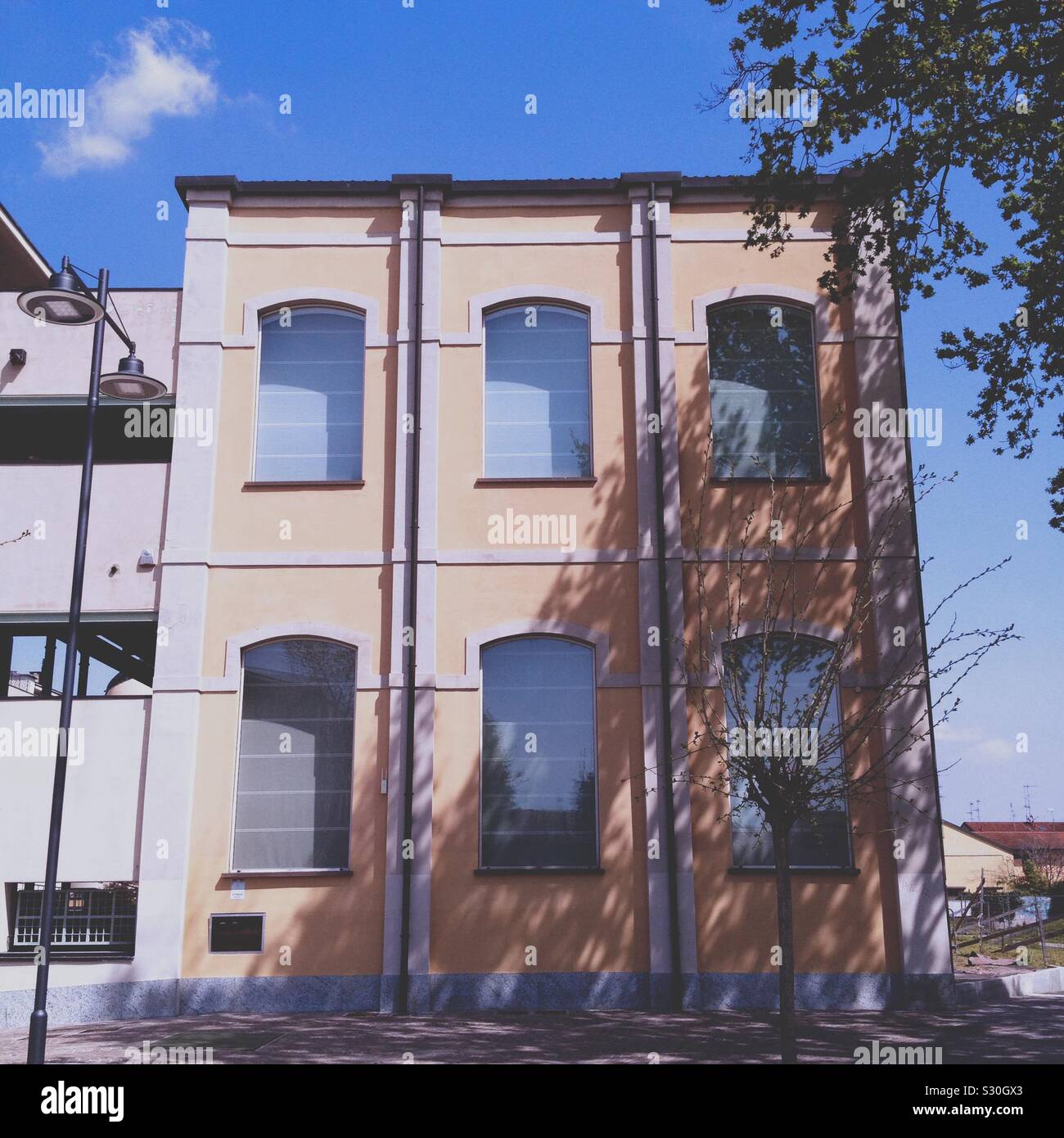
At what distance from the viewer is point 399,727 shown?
13266mm

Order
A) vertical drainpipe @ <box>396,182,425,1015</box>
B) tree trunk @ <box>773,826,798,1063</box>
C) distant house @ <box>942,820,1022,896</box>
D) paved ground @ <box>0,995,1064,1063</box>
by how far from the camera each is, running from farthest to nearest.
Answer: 1. distant house @ <box>942,820,1022,896</box>
2. vertical drainpipe @ <box>396,182,425,1015</box>
3. paved ground @ <box>0,995,1064,1063</box>
4. tree trunk @ <box>773,826,798,1063</box>

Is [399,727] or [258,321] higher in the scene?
[258,321]

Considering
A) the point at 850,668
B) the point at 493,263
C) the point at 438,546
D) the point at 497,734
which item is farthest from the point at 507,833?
the point at 493,263

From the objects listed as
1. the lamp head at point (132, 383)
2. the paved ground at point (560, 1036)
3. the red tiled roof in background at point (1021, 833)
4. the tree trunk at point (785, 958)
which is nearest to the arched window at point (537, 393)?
the lamp head at point (132, 383)

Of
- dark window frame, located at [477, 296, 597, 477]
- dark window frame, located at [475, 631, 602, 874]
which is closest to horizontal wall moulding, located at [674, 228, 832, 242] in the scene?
dark window frame, located at [477, 296, 597, 477]

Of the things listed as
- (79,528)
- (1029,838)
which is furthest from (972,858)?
(79,528)

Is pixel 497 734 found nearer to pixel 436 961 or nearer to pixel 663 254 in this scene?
pixel 436 961

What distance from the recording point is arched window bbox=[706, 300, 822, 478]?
14.4m

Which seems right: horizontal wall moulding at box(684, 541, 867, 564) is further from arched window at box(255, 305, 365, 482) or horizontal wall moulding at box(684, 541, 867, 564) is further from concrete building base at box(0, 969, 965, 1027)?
concrete building base at box(0, 969, 965, 1027)

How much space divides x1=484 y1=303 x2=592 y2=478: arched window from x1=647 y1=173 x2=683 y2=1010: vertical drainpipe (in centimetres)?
89

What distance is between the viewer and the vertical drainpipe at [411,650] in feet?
41.5

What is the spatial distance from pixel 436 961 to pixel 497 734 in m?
2.68

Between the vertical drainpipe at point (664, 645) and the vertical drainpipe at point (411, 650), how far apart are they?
9.76 feet

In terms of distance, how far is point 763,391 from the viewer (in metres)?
14.6
